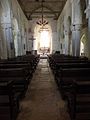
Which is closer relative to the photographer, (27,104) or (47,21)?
(27,104)

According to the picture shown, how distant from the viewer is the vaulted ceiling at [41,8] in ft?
86.1

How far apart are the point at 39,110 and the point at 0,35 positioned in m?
12.0

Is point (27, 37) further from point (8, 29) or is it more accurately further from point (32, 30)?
point (8, 29)

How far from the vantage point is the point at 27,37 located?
33.5 m

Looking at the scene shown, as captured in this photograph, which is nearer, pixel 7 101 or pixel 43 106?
pixel 7 101

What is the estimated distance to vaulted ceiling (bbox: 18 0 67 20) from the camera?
2624cm

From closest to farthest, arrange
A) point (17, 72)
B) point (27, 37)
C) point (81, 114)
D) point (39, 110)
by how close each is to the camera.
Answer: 1. point (81, 114)
2. point (39, 110)
3. point (17, 72)
4. point (27, 37)

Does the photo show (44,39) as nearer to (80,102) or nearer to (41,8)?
(41,8)

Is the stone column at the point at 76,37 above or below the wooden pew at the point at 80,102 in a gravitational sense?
above

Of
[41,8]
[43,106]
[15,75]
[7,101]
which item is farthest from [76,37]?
[41,8]

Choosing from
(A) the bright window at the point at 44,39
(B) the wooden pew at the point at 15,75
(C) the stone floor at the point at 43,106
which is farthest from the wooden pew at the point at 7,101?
(A) the bright window at the point at 44,39

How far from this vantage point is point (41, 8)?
99.0 ft

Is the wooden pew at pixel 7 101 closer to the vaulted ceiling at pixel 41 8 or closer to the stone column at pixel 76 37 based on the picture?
the stone column at pixel 76 37

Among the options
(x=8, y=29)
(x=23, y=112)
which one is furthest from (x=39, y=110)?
(x=8, y=29)
